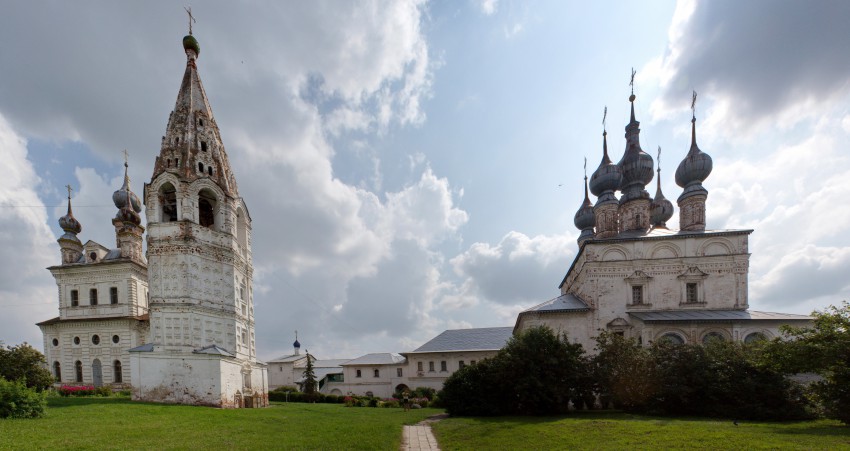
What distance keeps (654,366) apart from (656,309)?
27.8ft

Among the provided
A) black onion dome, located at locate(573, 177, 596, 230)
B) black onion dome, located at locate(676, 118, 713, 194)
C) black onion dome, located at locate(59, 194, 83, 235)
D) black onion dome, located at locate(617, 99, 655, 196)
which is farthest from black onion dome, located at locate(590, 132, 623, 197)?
black onion dome, located at locate(59, 194, 83, 235)

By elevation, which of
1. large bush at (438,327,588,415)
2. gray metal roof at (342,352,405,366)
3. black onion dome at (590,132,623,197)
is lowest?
gray metal roof at (342,352,405,366)

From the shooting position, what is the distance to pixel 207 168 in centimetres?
1936

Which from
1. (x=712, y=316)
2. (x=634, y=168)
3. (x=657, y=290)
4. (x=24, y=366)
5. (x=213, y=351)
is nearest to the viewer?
(x=213, y=351)

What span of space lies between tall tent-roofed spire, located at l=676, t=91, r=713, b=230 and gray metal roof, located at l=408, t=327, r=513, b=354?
1667 centimetres

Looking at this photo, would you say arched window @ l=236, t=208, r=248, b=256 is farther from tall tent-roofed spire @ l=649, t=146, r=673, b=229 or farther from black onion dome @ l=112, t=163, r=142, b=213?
tall tent-roofed spire @ l=649, t=146, r=673, b=229

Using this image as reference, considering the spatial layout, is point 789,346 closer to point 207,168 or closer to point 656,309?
point 656,309

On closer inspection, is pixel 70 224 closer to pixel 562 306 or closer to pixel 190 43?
pixel 190 43

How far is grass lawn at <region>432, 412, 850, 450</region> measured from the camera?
8367mm

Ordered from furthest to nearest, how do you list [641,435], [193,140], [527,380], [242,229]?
[242,229] < [193,140] < [527,380] < [641,435]

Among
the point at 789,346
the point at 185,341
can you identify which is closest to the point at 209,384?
the point at 185,341

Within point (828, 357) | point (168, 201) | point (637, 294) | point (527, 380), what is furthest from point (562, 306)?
point (168, 201)

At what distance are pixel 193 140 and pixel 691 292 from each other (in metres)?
30.6

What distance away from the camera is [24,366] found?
56.8ft
